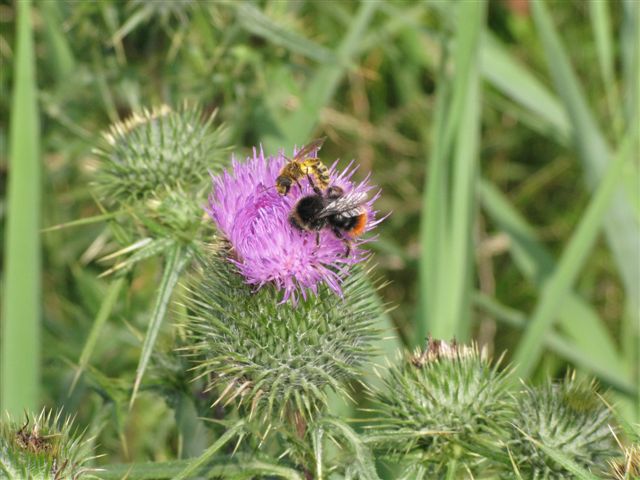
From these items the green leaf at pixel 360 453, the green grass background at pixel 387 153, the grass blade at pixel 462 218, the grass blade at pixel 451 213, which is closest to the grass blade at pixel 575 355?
the green grass background at pixel 387 153

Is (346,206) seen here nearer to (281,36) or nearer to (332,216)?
(332,216)

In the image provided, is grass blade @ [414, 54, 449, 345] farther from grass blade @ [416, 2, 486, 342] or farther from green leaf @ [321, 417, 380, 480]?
green leaf @ [321, 417, 380, 480]

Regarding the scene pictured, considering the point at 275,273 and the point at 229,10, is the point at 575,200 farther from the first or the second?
the point at 275,273

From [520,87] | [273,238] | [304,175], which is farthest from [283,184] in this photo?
[520,87]

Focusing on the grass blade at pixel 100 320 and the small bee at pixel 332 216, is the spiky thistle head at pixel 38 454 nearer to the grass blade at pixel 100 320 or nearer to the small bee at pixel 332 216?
the grass blade at pixel 100 320

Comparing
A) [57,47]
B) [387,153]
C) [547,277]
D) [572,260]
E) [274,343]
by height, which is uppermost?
[387,153]

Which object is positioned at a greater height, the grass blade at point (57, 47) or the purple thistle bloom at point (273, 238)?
the grass blade at point (57, 47)
